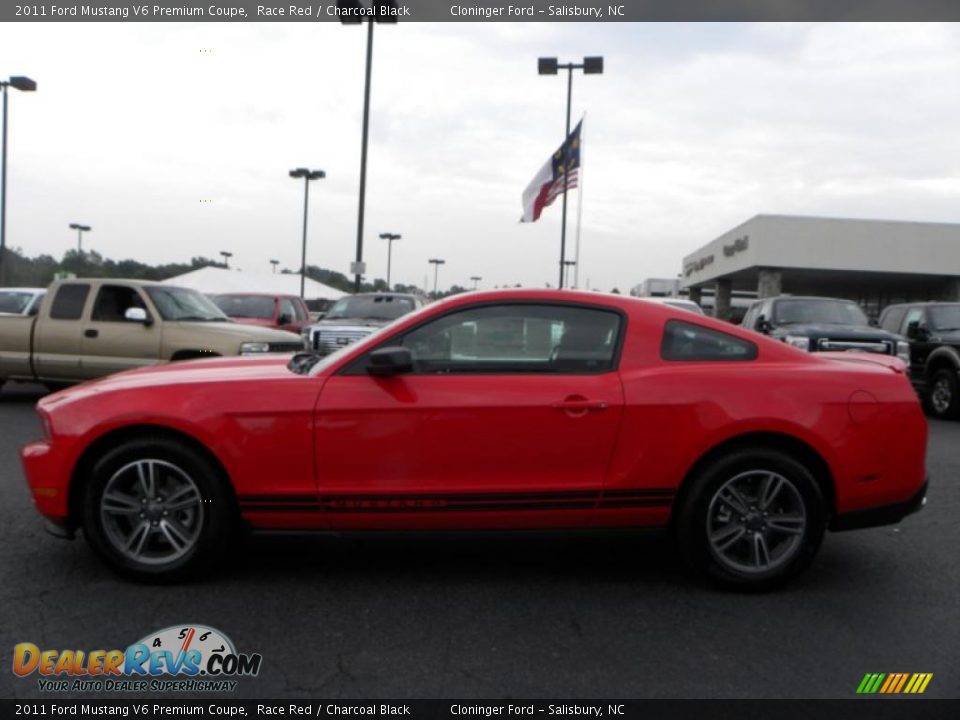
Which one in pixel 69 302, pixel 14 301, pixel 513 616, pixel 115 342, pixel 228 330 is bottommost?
pixel 513 616

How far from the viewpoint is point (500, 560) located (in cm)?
473

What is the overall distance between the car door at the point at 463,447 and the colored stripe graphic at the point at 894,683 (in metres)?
1.42

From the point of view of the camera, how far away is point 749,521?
4.23m

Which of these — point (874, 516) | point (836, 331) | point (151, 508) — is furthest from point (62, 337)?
point (836, 331)

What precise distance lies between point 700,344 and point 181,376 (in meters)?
2.73

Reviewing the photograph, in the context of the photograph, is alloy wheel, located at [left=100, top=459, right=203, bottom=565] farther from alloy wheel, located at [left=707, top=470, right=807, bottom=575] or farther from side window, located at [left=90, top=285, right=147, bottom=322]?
side window, located at [left=90, top=285, right=147, bottom=322]

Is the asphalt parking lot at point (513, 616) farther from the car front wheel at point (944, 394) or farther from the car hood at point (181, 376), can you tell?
the car front wheel at point (944, 394)

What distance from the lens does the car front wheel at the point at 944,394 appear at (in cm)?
1176

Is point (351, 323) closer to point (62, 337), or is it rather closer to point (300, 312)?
point (62, 337)

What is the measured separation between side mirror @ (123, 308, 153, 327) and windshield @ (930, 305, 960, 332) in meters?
11.2

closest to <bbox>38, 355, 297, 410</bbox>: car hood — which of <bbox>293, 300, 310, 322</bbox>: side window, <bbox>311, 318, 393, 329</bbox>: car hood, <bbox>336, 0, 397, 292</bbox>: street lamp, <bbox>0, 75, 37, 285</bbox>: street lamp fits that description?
<bbox>311, 318, 393, 329</bbox>: car hood

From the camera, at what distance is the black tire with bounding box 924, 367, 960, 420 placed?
38.6 feet

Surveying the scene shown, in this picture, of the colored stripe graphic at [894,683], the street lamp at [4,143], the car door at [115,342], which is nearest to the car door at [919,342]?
the colored stripe graphic at [894,683]
